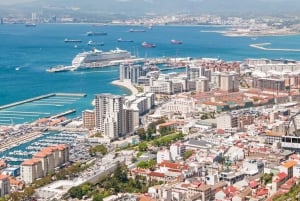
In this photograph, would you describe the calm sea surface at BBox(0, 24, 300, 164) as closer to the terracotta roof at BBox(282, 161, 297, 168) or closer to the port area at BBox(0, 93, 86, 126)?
the port area at BBox(0, 93, 86, 126)

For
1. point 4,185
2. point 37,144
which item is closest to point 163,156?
point 4,185

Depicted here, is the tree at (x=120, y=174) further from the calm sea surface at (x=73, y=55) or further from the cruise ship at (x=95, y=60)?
the cruise ship at (x=95, y=60)

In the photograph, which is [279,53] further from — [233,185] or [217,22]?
[217,22]

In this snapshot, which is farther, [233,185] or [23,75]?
[23,75]

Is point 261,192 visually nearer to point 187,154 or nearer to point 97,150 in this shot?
point 187,154

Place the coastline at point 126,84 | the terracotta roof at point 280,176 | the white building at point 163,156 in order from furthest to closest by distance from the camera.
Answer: the coastline at point 126,84 < the white building at point 163,156 < the terracotta roof at point 280,176

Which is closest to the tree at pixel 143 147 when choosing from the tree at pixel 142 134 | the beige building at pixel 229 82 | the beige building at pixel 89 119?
the tree at pixel 142 134

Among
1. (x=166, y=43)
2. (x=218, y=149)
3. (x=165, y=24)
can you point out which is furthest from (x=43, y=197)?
(x=165, y=24)

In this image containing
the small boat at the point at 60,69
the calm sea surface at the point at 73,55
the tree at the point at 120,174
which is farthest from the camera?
the small boat at the point at 60,69
